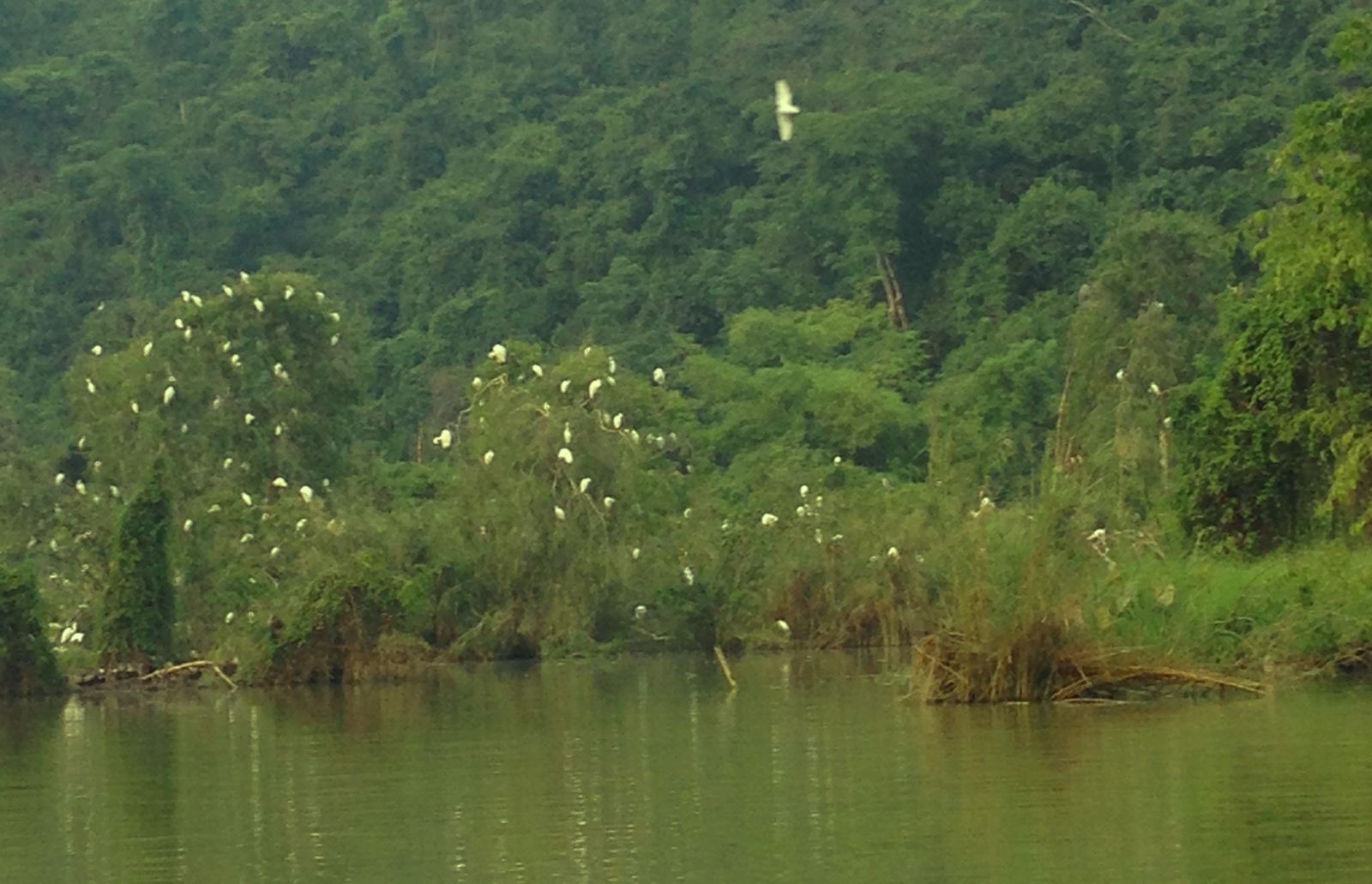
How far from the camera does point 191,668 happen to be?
2997 centimetres

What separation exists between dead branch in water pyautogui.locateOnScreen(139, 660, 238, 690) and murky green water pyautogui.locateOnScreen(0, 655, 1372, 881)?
19.0 feet

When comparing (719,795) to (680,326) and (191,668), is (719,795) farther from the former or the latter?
(680,326)

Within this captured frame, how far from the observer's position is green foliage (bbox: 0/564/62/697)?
1105 inches

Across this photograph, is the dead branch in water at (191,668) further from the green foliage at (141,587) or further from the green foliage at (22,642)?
the green foliage at (22,642)

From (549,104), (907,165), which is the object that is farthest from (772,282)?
(549,104)

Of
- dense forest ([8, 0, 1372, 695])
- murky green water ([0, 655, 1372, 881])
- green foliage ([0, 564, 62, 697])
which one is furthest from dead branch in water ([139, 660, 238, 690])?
murky green water ([0, 655, 1372, 881])

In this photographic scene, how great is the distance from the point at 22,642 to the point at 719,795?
14977 millimetres

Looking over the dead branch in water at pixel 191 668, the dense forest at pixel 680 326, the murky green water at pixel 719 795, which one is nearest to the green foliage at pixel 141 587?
the dense forest at pixel 680 326

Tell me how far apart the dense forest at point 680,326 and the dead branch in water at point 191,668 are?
35 centimetres

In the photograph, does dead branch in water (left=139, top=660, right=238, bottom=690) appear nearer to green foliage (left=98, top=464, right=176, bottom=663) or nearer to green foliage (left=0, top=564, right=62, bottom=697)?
green foliage (left=98, top=464, right=176, bottom=663)

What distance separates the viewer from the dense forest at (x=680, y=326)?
2619 cm

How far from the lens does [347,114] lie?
62625 millimetres

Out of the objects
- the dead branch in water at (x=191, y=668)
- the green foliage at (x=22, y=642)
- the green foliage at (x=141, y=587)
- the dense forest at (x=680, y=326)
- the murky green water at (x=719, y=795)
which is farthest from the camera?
the green foliage at (x=141, y=587)

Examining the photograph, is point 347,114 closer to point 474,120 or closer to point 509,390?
point 474,120
